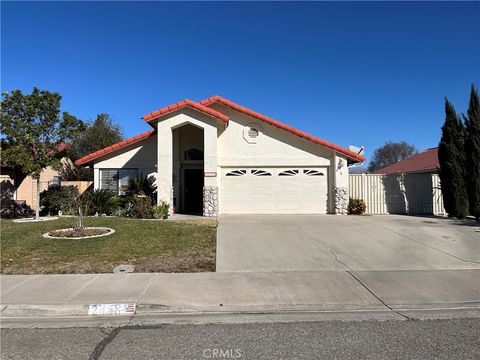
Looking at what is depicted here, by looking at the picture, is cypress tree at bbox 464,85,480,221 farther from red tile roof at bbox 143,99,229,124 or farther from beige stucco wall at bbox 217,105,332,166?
red tile roof at bbox 143,99,229,124

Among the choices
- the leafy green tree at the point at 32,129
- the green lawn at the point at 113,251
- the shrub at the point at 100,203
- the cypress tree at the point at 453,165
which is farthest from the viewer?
the cypress tree at the point at 453,165

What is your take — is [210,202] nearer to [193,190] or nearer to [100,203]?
[193,190]

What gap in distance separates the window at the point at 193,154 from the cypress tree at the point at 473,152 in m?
12.8

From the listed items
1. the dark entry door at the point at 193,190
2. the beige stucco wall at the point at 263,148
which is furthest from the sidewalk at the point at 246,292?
the dark entry door at the point at 193,190

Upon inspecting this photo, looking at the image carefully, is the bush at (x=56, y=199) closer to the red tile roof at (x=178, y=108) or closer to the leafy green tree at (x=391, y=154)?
the red tile roof at (x=178, y=108)

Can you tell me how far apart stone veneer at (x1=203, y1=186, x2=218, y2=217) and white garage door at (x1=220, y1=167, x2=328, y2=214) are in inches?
87.4

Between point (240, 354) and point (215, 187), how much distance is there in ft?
42.5

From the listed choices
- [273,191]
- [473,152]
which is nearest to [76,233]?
[273,191]

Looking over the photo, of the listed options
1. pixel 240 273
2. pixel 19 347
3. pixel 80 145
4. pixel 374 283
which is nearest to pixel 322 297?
pixel 374 283

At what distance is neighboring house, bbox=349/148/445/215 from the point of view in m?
19.9

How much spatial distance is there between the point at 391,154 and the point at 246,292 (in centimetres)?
7324

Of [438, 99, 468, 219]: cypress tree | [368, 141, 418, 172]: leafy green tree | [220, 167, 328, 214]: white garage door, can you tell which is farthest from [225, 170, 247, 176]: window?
[368, 141, 418, 172]: leafy green tree

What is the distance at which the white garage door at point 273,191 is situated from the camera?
19156 mm

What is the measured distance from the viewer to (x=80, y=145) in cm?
2966
